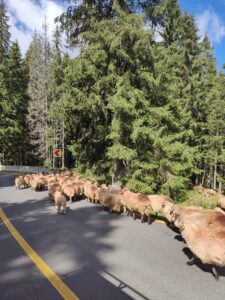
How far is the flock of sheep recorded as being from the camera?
4859 mm

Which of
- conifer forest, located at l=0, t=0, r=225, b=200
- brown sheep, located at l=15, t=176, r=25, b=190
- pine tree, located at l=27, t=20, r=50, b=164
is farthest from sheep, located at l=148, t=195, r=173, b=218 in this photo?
pine tree, located at l=27, t=20, r=50, b=164

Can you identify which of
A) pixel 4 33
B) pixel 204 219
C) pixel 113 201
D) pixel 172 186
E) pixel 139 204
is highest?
pixel 4 33

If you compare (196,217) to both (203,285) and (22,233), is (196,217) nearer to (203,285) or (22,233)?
(203,285)

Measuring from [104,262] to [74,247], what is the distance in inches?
43.3

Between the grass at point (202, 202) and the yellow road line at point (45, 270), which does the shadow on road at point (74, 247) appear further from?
the grass at point (202, 202)

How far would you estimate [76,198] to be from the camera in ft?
42.1

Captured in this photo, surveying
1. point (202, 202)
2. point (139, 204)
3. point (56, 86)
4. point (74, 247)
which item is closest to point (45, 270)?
point (74, 247)

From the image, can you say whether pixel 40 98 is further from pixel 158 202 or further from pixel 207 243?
pixel 207 243

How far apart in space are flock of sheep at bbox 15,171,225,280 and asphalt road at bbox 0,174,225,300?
1.21ft

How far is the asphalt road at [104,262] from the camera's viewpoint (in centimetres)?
447

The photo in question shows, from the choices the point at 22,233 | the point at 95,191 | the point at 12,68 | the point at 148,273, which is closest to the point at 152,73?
the point at 95,191

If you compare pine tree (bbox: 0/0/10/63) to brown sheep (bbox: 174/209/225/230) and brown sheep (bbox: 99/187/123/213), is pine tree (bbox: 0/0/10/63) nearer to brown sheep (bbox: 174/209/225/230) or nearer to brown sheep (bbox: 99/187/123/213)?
brown sheep (bbox: 99/187/123/213)

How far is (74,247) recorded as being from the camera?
6.49m

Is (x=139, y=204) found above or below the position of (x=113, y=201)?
above
